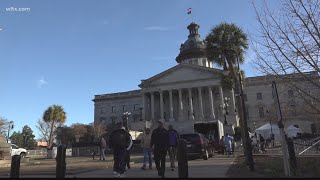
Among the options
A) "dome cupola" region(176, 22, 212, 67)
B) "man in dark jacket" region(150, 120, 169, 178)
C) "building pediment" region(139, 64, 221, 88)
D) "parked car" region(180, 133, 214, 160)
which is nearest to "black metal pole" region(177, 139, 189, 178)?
"man in dark jacket" region(150, 120, 169, 178)

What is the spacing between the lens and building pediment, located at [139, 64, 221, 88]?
79000mm

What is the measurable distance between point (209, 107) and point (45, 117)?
3358 centimetres

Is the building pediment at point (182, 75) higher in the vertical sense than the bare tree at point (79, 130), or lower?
higher

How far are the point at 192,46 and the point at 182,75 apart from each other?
49.2 feet

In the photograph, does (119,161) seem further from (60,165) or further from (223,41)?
(223,41)

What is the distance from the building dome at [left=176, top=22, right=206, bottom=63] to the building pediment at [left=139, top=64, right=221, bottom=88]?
37.6 ft

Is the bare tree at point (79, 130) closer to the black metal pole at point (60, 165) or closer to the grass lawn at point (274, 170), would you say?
the grass lawn at point (274, 170)

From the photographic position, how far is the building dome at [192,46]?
92250 mm

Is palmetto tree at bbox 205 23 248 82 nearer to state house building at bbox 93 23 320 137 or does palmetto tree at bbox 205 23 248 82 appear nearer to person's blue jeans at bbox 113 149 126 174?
person's blue jeans at bbox 113 149 126 174

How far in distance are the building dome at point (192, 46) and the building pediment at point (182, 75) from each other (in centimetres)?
1147

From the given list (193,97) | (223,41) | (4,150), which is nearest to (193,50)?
(193,97)

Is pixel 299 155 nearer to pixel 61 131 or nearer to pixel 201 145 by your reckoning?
pixel 201 145

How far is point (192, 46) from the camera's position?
93562 millimetres

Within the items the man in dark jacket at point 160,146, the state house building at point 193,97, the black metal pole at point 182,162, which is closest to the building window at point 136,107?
the state house building at point 193,97
